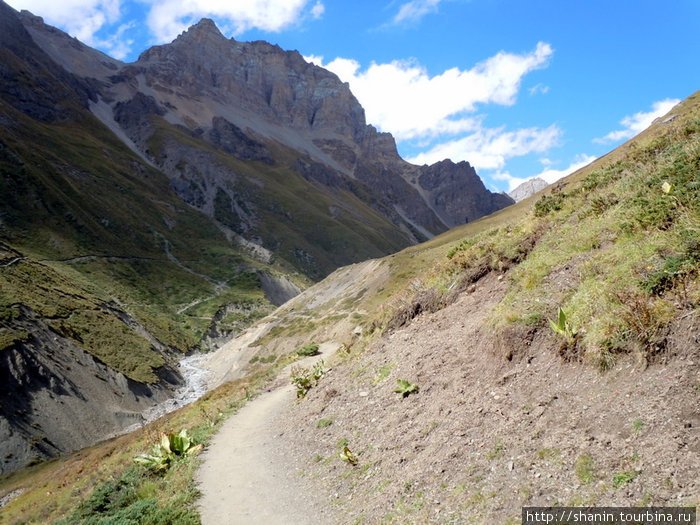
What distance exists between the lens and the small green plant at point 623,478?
581 cm

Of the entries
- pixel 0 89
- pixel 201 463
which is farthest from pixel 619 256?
pixel 0 89

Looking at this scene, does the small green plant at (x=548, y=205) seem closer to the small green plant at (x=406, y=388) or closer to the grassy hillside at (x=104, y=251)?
the small green plant at (x=406, y=388)

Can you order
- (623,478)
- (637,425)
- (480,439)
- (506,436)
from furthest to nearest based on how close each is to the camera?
(480,439)
(506,436)
(637,425)
(623,478)

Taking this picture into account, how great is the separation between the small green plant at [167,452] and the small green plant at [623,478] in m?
12.8

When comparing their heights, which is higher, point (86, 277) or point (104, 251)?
point (104, 251)

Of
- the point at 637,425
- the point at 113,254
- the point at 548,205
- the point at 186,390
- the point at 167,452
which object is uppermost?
the point at 113,254

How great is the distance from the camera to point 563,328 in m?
8.95

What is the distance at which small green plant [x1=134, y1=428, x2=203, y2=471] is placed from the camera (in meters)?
13.9

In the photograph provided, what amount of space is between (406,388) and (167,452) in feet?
28.2

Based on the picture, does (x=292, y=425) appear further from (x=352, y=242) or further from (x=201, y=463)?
(x=352, y=242)

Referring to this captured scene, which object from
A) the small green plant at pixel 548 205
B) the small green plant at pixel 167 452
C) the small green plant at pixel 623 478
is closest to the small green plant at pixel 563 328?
the small green plant at pixel 623 478

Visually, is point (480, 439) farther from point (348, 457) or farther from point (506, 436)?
point (348, 457)

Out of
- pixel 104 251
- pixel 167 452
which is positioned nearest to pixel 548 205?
pixel 167 452

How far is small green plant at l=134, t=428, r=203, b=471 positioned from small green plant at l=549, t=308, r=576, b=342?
39.8 feet
